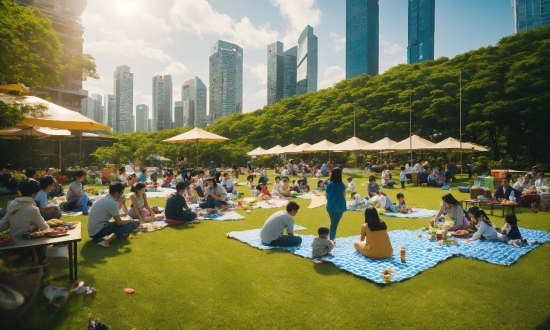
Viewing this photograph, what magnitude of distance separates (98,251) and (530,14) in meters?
112

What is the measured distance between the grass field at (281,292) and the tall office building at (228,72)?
54.6m

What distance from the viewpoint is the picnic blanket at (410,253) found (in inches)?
240

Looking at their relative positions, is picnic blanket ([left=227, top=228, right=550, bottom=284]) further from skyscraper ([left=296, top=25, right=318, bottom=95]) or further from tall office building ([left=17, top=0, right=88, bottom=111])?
skyscraper ([left=296, top=25, right=318, bottom=95])

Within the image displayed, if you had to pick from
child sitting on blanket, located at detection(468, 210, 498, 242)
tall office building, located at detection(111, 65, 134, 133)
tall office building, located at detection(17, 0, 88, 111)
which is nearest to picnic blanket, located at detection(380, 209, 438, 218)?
child sitting on blanket, located at detection(468, 210, 498, 242)

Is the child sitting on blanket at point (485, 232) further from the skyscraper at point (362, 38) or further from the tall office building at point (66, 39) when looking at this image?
the skyscraper at point (362, 38)

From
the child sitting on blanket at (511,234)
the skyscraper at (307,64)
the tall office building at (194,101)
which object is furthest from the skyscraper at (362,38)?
the child sitting on blanket at (511,234)

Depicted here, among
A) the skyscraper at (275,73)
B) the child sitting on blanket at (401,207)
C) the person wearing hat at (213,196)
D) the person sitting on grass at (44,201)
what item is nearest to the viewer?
the person sitting on grass at (44,201)

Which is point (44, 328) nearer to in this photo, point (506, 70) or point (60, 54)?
point (60, 54)

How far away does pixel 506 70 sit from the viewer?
103 ft

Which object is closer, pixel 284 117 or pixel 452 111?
pixel 452 111

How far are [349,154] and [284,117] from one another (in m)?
12.4

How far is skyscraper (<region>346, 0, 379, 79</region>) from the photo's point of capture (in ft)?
345

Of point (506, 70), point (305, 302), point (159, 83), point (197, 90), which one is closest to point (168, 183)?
point (305, 302)

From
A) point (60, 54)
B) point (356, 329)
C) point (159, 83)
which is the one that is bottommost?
point (356, 329)
